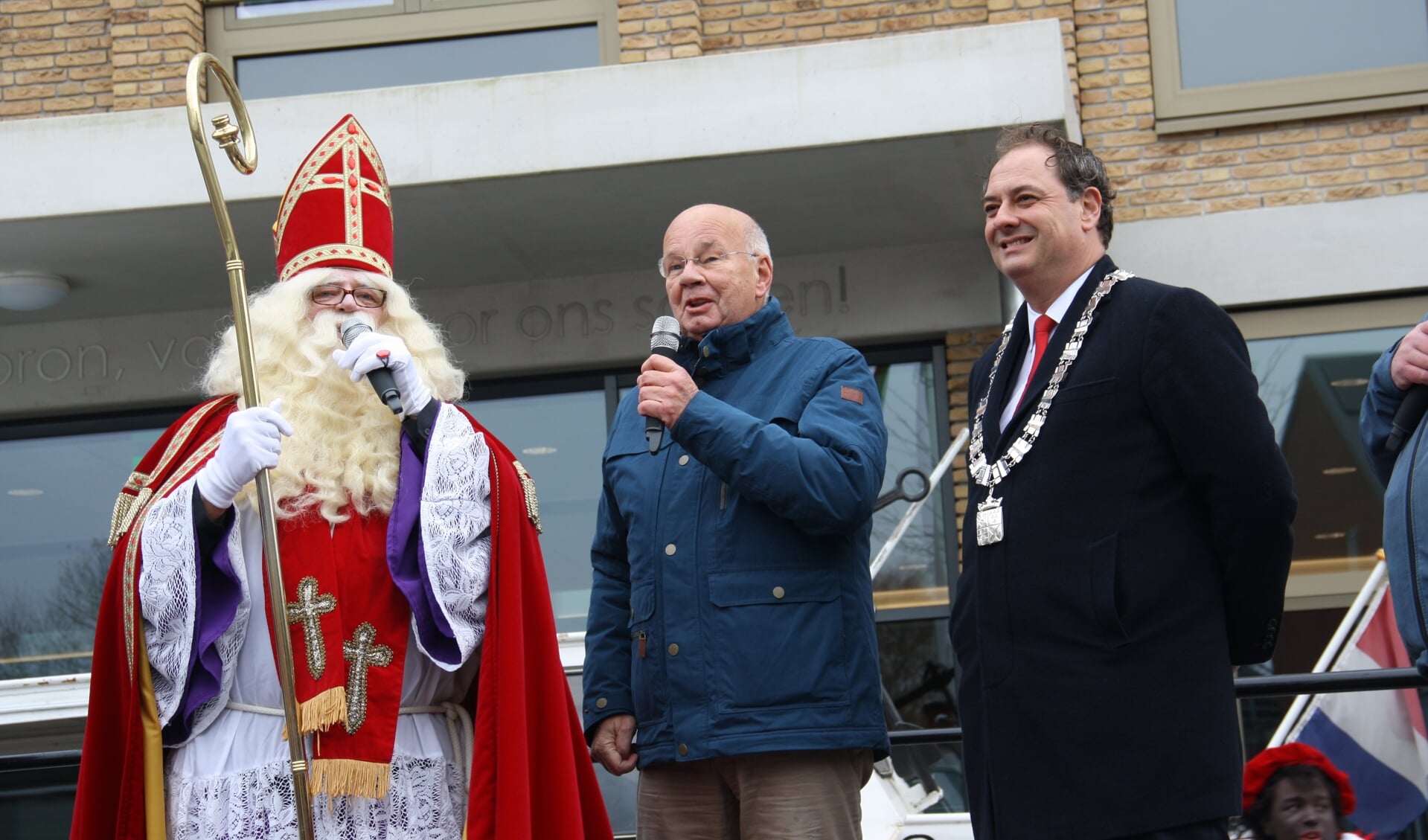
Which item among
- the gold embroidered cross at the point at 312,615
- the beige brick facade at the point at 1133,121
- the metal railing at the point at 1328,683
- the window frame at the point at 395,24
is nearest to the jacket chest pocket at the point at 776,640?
the metal railing at the point at 1328,683

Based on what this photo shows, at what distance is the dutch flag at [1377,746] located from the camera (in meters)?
4.90

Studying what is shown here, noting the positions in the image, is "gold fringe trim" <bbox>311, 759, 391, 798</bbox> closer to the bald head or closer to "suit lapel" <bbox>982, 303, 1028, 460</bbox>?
the bald head

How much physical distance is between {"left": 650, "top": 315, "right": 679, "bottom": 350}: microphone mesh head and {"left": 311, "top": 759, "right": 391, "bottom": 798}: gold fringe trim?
103 cm

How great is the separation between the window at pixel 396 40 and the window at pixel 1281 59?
3.15 meters

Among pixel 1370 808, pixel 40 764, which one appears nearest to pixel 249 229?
pixel 40 764

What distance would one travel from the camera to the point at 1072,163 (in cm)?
300

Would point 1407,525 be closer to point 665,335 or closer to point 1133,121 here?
point 665,335

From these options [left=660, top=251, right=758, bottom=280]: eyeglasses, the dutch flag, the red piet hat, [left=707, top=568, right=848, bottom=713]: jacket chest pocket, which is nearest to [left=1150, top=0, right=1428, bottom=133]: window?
the dutch flag

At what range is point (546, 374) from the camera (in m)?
9.06

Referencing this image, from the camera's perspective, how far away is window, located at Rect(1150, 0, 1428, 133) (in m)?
8.38

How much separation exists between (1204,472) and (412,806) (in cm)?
163

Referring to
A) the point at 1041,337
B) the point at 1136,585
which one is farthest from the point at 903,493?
the point at 1136,585

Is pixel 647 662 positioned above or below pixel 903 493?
below

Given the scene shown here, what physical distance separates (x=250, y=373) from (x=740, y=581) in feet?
3.44
